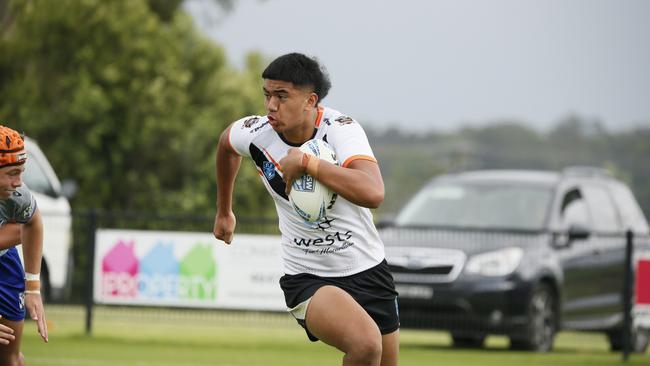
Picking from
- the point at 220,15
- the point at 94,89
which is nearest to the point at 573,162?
the point at 220,15

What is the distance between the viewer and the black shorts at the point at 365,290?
7336 millimetres

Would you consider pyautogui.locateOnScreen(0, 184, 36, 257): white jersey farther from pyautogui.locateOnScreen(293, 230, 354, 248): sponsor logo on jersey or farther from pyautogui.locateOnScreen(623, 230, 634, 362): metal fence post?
pyautogui.locateOnScreen(623, 230, 634, 362): metal fence post

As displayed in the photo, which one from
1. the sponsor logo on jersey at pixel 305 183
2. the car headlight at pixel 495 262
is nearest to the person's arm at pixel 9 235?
the sponsor logo on jersey at pixel 305 183

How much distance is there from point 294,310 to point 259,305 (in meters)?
8.74

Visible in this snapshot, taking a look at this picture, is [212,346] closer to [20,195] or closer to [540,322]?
[540,322]

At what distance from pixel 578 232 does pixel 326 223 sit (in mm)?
8788

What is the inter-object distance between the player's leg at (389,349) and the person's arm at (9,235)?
2071 millimetres

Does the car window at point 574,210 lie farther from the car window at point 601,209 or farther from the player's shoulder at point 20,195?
the player's shoulder at point 20,195

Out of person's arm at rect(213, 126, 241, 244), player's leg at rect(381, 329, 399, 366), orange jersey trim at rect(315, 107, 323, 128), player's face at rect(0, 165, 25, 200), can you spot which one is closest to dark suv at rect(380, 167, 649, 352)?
person's arm at rect(213, 126, 241, 244)

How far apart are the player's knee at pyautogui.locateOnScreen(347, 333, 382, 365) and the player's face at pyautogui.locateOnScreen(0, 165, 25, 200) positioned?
1.93 meters

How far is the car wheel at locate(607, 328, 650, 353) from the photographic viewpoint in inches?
641

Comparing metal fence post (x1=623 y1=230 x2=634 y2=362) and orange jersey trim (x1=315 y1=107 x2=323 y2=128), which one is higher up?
orange jersey trim (x1=315 y1=107 x2=323 y2=128)

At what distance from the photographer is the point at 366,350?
7031 millimetres

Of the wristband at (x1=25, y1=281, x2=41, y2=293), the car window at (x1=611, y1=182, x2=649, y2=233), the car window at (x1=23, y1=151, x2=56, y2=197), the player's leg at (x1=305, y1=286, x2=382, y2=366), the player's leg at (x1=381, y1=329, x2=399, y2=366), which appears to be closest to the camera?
the player's leg at (x1=305, y1=286, x2=382, y2=366)
